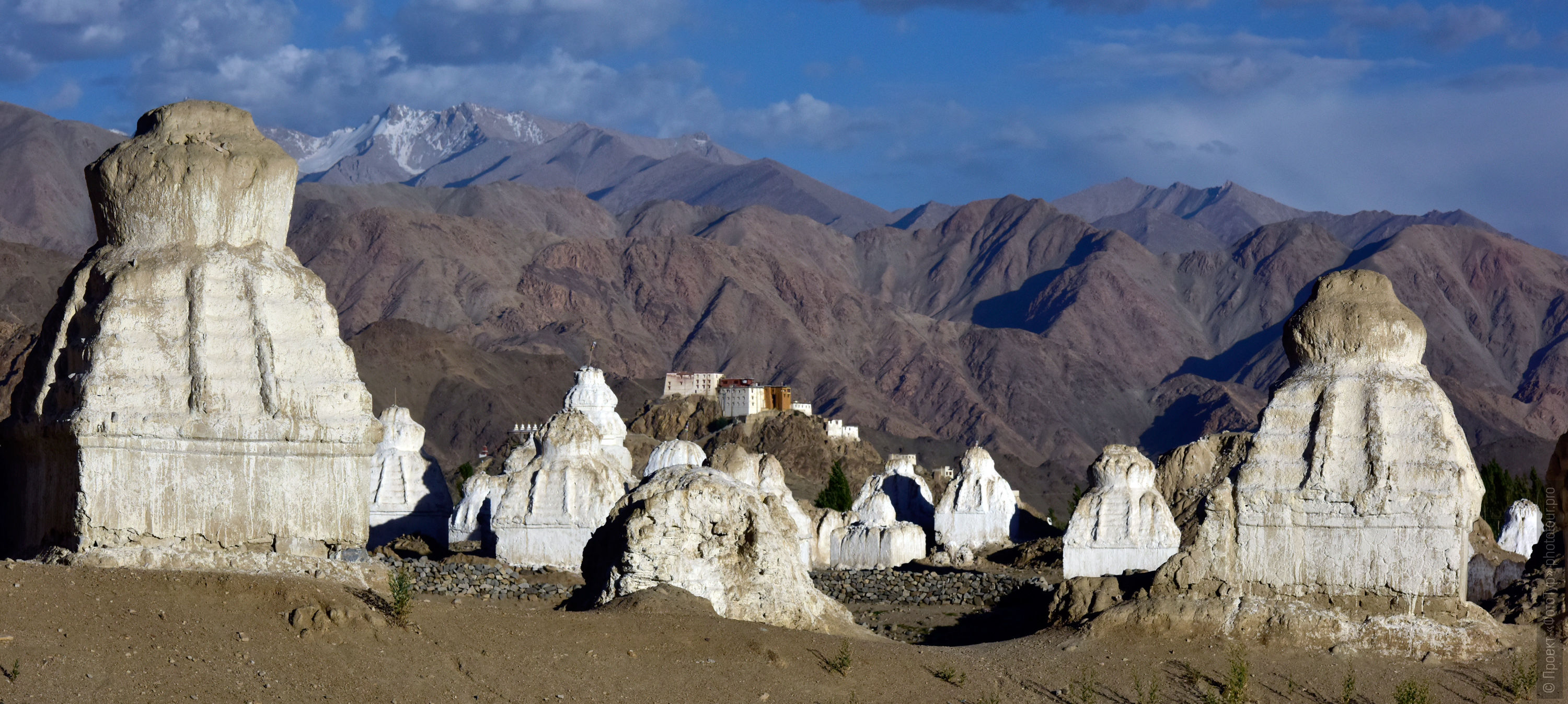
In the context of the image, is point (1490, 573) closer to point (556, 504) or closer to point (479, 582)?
point (556, 504)

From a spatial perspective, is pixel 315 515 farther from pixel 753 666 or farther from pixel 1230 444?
pixel 1230 444

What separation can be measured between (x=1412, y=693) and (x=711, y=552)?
6.09 m

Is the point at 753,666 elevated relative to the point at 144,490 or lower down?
lower down

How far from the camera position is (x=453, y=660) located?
1168 centimetres

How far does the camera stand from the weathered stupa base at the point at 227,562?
12.6 m

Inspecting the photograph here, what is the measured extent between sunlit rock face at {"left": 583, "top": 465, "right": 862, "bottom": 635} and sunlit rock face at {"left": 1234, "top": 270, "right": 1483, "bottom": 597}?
4840 mm

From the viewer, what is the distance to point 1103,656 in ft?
53.3

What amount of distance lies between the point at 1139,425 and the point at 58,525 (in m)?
193

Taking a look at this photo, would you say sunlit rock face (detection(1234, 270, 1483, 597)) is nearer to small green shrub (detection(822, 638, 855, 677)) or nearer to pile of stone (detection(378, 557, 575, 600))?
small green shrub (detection(822, 638, 855, 677))

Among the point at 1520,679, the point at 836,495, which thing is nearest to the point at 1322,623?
the point at 1520,679

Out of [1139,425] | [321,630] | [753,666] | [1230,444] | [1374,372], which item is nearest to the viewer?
[321,630]

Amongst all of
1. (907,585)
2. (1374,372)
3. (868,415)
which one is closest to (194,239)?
(1374,372)

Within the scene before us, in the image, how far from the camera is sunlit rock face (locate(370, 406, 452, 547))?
110ft

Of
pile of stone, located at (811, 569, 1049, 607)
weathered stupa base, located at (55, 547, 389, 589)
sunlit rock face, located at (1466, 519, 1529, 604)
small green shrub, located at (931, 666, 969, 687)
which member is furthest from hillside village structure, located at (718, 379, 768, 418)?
weathered stupa base, located at (55, 547, 389, 589)
